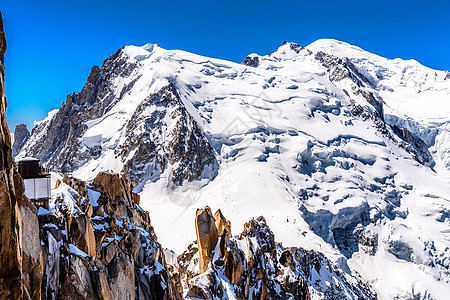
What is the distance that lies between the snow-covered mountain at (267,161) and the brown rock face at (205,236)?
42.4 metres

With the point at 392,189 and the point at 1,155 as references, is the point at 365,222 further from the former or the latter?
the point at 1,155

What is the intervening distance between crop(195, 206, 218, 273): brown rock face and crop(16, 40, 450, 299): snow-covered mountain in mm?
42361

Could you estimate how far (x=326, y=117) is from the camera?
15850cm

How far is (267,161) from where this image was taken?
126 meters

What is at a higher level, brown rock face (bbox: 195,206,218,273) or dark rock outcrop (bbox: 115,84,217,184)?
dark rock outcrop (bbox: 115,84,217,184)

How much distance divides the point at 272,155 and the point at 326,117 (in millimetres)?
40814

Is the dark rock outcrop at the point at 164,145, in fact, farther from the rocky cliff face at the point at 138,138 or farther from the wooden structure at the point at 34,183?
the wooden structure at the point at 34,183

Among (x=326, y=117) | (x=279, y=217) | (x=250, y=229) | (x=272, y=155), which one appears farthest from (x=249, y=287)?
(x=326, y=117)

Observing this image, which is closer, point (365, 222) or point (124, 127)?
point (365, 222)

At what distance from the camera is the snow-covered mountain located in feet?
333

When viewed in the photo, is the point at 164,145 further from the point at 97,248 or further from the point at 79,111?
the point at 97,248

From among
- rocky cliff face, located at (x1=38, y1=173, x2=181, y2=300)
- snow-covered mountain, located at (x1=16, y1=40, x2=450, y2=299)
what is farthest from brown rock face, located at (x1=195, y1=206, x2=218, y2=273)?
snow-covered mountain, located at (x1=16, y1=40, x2=450, y2=299)

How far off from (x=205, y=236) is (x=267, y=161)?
285 ft

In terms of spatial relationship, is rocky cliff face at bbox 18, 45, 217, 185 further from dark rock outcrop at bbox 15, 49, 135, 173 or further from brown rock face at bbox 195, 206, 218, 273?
brown rock face at bbox 195, 206, 218, 273
